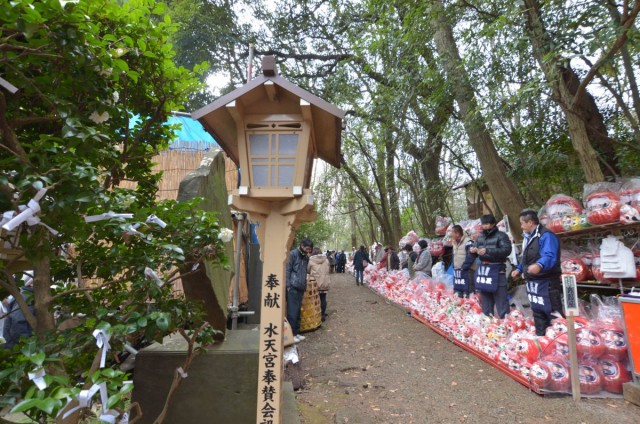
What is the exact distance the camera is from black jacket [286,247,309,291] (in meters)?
6.86

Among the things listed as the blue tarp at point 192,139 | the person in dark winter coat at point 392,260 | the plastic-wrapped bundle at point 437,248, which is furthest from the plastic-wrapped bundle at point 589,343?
the person in dark winter coat at point 392,260

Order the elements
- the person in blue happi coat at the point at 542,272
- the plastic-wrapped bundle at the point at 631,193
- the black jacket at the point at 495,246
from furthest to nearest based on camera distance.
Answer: the black jacket at the point at 495,246, the plastic-wrapped bundle at the point at 631,193, the person in blue happi coat at the point at 542,272

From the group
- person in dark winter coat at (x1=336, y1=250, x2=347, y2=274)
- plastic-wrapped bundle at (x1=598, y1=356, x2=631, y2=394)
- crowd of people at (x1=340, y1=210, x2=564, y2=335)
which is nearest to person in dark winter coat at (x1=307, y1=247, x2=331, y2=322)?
crowd of people at (x1=340, y1=210, x2=564, y2=335)

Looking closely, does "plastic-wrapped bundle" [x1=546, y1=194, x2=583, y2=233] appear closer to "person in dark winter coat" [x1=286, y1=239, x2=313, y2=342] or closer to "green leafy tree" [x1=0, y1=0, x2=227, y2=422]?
"person in dark winter coat" [x1=286, y1=239, x2=313, y2=342]

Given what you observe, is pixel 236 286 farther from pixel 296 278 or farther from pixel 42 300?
pixel 42 300

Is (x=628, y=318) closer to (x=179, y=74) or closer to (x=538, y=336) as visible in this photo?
(x=538, y=336)

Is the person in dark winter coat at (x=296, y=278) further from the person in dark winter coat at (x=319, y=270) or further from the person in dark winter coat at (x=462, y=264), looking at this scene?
the person in dark winter coat at (x=462, y=264)

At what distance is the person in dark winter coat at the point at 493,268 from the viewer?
595cm

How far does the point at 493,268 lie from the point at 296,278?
334cm

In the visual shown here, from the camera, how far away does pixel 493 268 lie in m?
6.02

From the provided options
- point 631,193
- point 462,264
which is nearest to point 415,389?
point 462,264

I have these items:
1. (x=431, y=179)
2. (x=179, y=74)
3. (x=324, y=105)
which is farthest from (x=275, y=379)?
(x=431, y=179)

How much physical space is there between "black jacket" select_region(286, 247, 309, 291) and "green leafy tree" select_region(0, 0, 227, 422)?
4155 mm

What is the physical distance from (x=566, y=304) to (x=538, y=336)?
855mm
